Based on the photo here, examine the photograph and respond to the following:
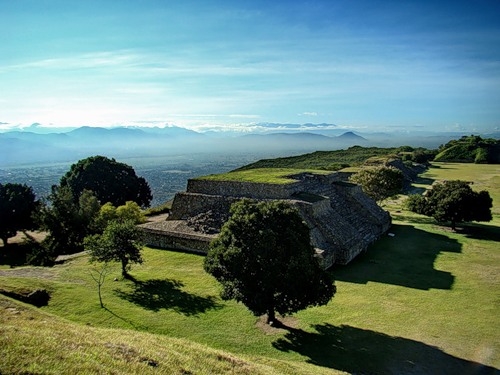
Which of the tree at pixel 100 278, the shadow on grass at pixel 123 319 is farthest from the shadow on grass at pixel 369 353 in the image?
the tree at pixel 100 278

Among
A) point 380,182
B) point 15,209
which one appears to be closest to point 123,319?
point 15,209

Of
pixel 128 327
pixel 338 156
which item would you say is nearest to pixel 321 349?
pixel 128 327

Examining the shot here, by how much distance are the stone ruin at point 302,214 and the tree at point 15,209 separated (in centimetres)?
1405

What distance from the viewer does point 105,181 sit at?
4097 cm

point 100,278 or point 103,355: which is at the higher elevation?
point 103,355

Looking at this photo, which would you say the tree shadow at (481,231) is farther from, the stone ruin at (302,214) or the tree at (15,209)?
the tree at (15,209)

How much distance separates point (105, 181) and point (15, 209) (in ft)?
33.1

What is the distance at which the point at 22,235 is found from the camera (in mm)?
35750

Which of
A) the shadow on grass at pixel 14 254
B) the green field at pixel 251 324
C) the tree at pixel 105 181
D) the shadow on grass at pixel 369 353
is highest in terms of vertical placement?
the tree at pixel 105 181

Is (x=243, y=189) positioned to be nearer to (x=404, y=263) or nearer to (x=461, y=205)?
(x=404, y=263)

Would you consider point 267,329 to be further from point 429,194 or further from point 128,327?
point 429,194

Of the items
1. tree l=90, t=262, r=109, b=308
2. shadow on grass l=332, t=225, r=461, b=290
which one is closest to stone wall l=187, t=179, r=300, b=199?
shadow on grass l=332, t=225, r=461, b=290

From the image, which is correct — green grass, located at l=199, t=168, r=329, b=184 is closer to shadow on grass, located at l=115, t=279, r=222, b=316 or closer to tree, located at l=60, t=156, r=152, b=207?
shadow on grass, located at l=115, t=279, r=222, b=316

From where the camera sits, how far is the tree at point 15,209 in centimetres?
3180
